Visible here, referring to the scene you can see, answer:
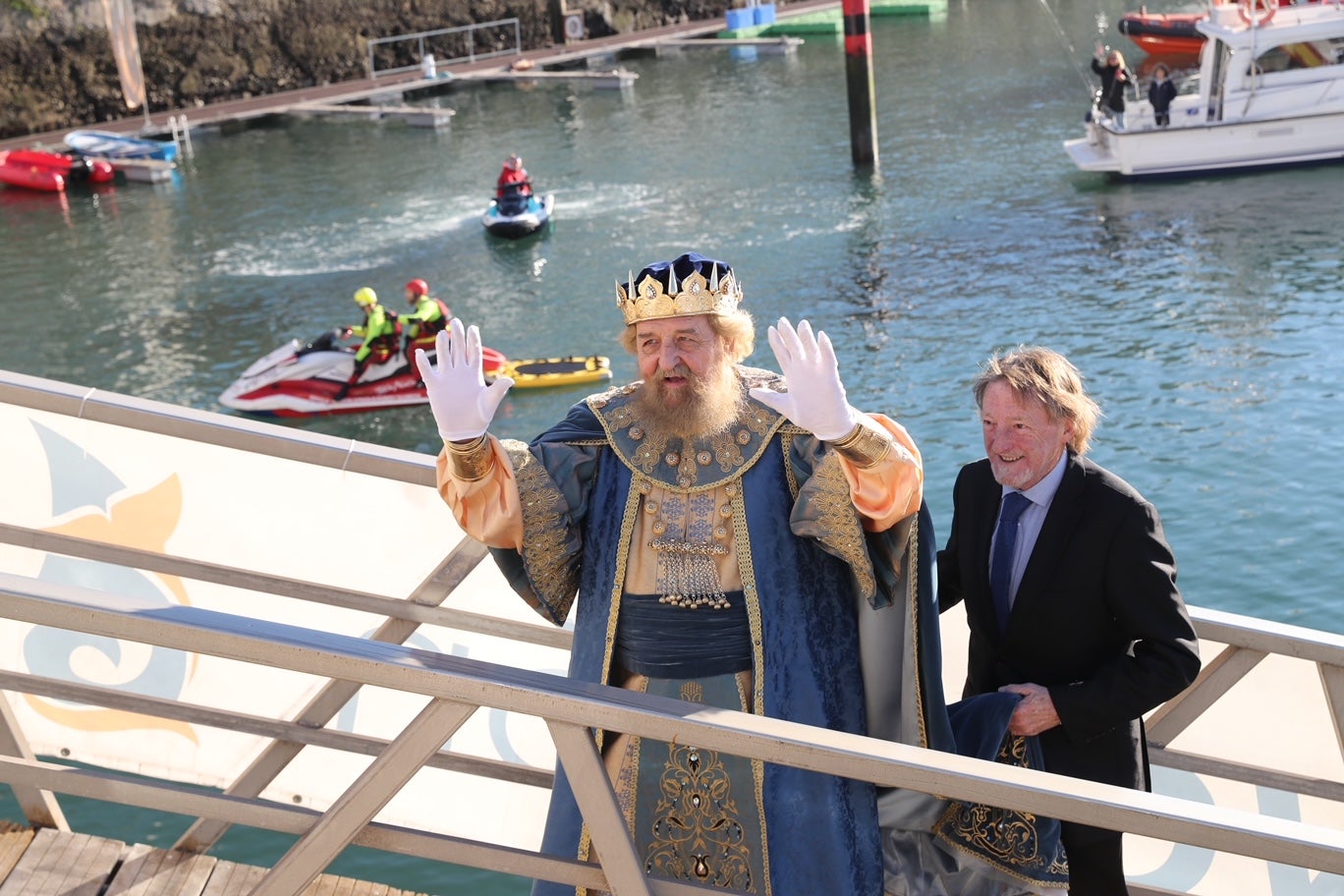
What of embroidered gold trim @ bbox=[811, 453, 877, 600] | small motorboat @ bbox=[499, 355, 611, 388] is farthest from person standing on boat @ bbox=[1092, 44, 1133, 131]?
embroidered gold trim @ bbox=[811, 453, 877, 600]

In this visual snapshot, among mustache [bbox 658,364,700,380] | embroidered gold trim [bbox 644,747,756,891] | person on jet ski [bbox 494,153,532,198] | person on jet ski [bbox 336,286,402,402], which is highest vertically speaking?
mustache [bbox 658,364,700,380]

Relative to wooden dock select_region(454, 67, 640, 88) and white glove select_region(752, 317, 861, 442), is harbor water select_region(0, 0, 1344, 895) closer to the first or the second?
white glove select_region(752, 317, 861, 442)

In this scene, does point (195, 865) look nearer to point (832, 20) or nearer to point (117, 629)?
point (117, 629)

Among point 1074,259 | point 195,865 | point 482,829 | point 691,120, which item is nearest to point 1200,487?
point 1074,259

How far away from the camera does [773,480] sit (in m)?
3.00

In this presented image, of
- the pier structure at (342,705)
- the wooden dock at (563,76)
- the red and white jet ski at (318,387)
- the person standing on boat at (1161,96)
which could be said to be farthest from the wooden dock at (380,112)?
the pier structure at (342,705)

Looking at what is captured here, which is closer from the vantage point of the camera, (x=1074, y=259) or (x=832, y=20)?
(x=1074, y=259)

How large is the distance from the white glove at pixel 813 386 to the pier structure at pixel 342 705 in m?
0.72

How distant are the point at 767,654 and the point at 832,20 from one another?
123ft

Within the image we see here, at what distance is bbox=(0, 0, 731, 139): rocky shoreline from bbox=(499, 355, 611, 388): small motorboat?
930 inches

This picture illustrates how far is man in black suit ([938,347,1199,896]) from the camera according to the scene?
2775 mm

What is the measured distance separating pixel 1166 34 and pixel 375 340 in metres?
21.0

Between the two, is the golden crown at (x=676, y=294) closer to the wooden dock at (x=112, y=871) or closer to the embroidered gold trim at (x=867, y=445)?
the embroidered gold trim at (x=867, y=445)

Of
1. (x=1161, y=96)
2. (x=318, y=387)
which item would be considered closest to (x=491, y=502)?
(x=318, y=387)
